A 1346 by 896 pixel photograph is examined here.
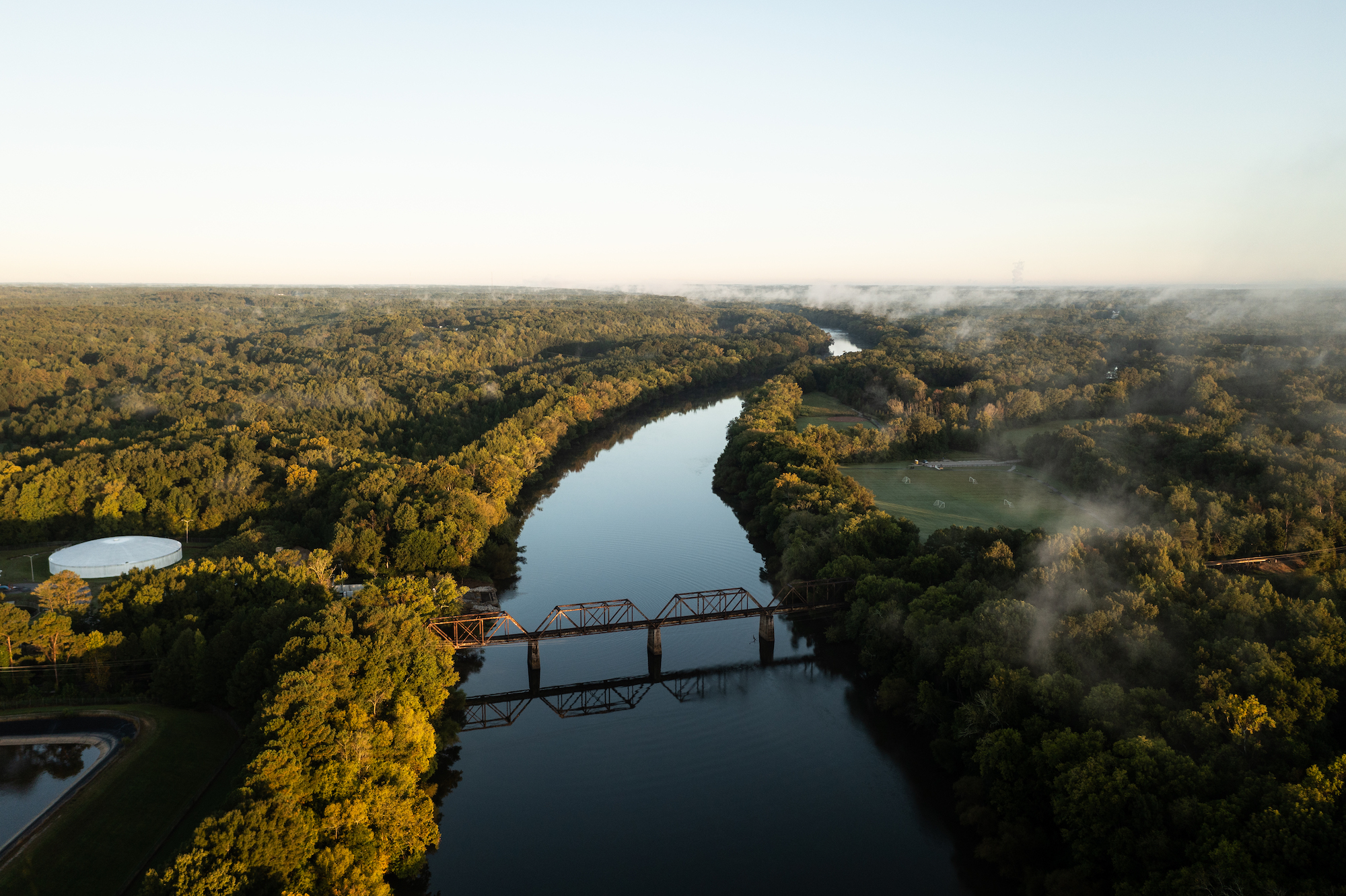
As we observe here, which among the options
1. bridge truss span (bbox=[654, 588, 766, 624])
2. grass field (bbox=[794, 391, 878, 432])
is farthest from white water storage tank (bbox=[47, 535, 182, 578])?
grass field (bbox=[794, 391, 878, 432])

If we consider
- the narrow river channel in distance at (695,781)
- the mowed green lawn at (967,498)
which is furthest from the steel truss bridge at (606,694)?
the mowed green lawn at (967,498)

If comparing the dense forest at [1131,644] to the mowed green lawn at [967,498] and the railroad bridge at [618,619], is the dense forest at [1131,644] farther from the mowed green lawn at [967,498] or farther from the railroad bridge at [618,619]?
the mowed green lawn at [967,498]

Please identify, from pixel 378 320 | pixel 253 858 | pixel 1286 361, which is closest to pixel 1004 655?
pixel 253 858

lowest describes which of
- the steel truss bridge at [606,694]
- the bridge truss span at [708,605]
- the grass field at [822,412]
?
the steel truss bridge at [606,694]

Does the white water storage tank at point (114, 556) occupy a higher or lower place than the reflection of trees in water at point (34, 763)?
higher

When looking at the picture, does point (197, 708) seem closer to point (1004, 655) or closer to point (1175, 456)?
point (1004, 655)

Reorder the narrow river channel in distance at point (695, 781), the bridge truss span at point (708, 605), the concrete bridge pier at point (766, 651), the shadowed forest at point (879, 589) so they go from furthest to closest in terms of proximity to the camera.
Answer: the bridge truss span at point (708, 605)
the concrete bridge pier at point (766, 651)
the narrow river channel in distance at point (695, 781)
the shadowed forest at point (879, 589)

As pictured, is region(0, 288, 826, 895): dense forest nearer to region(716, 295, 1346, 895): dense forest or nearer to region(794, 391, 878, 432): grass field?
region(716, 295, 1346, 895): dense forest
